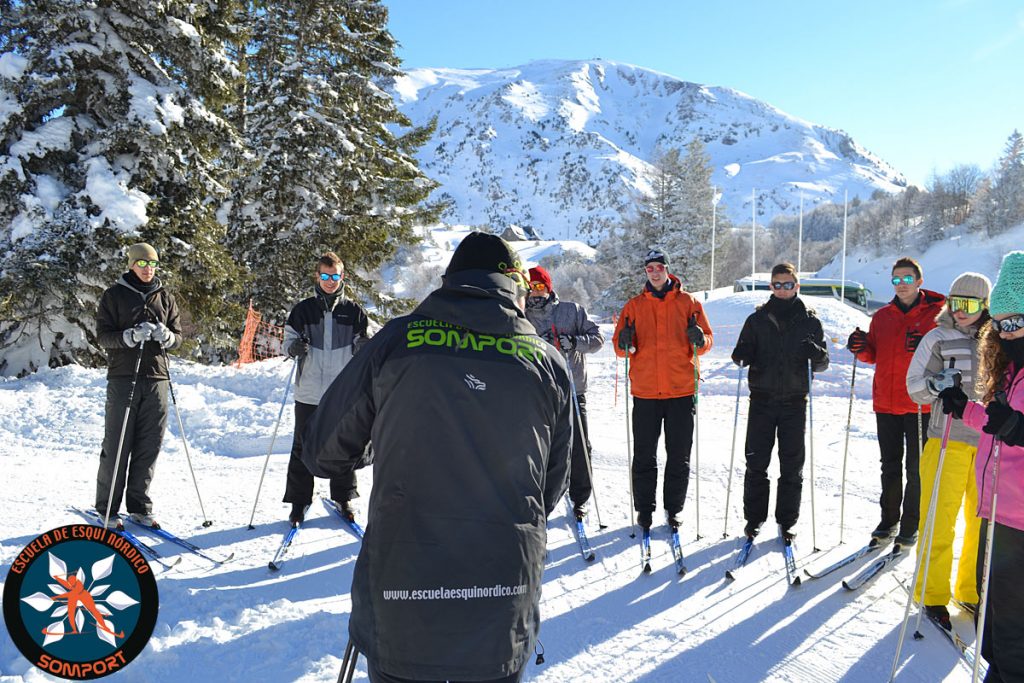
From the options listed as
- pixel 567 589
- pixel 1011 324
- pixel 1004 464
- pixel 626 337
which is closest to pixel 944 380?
pixel 1011 324

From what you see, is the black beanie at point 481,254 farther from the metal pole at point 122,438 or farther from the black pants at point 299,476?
the metal pole at point 122,438

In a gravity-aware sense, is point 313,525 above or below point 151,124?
below

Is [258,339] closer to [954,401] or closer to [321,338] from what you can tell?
[321,338]

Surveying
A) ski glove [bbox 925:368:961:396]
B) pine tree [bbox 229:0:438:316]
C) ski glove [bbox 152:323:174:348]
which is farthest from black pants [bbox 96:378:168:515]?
pine tree [bbox 229:0:438:316]

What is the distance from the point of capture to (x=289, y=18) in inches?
583

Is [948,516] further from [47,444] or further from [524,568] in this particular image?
[47,444]

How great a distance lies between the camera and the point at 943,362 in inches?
155

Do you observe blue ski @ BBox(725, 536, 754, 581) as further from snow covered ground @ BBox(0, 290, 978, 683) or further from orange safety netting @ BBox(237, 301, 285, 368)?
orange safety netting @ BBox(237, 301, 285, 368)

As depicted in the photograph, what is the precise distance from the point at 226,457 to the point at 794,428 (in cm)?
601

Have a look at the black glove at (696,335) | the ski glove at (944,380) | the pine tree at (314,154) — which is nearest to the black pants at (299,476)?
the black glove at (696,335)

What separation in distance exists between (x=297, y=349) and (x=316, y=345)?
189 millimetres

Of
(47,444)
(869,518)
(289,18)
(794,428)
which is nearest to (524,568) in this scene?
(794,428)

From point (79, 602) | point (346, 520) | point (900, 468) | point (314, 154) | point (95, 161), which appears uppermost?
point (314, 154)

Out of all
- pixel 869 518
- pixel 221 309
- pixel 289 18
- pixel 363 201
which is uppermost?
pixel 289 18
